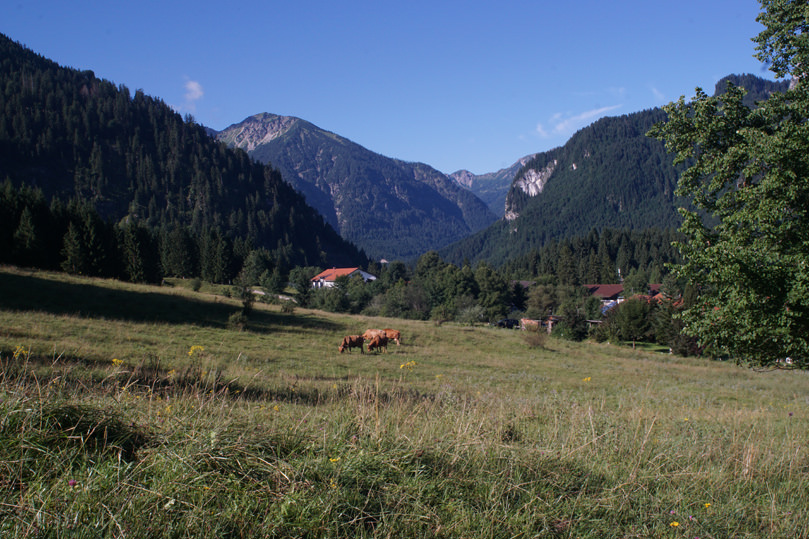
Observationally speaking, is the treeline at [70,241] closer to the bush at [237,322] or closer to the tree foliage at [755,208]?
the bush at [237,322]

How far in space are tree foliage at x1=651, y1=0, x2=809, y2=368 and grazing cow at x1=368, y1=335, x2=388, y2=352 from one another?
1935 centimetres

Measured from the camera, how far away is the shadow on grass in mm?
27344

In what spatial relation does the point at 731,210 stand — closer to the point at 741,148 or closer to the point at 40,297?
the point at 741,148

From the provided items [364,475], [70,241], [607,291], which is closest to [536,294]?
[607,291]

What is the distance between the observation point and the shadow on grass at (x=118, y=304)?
27.3m

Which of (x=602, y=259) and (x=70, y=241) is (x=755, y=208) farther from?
(x=602, y=259)

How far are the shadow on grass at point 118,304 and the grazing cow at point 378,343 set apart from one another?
27.6 feet

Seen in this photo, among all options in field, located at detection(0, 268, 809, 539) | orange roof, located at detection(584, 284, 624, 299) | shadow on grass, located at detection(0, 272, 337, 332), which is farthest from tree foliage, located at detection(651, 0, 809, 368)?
orange roof, located at detection(584, 284, 624, 299)

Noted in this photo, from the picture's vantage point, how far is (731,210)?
12.3 metres

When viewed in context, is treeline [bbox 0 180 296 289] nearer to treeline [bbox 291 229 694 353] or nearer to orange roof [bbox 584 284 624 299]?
treeline [bbox 291 229 694 353]

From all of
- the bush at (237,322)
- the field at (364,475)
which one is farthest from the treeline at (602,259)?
the field at (364,475)

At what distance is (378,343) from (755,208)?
73.2ft

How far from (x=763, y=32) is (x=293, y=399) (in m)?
15.0

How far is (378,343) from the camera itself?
30.3 m
